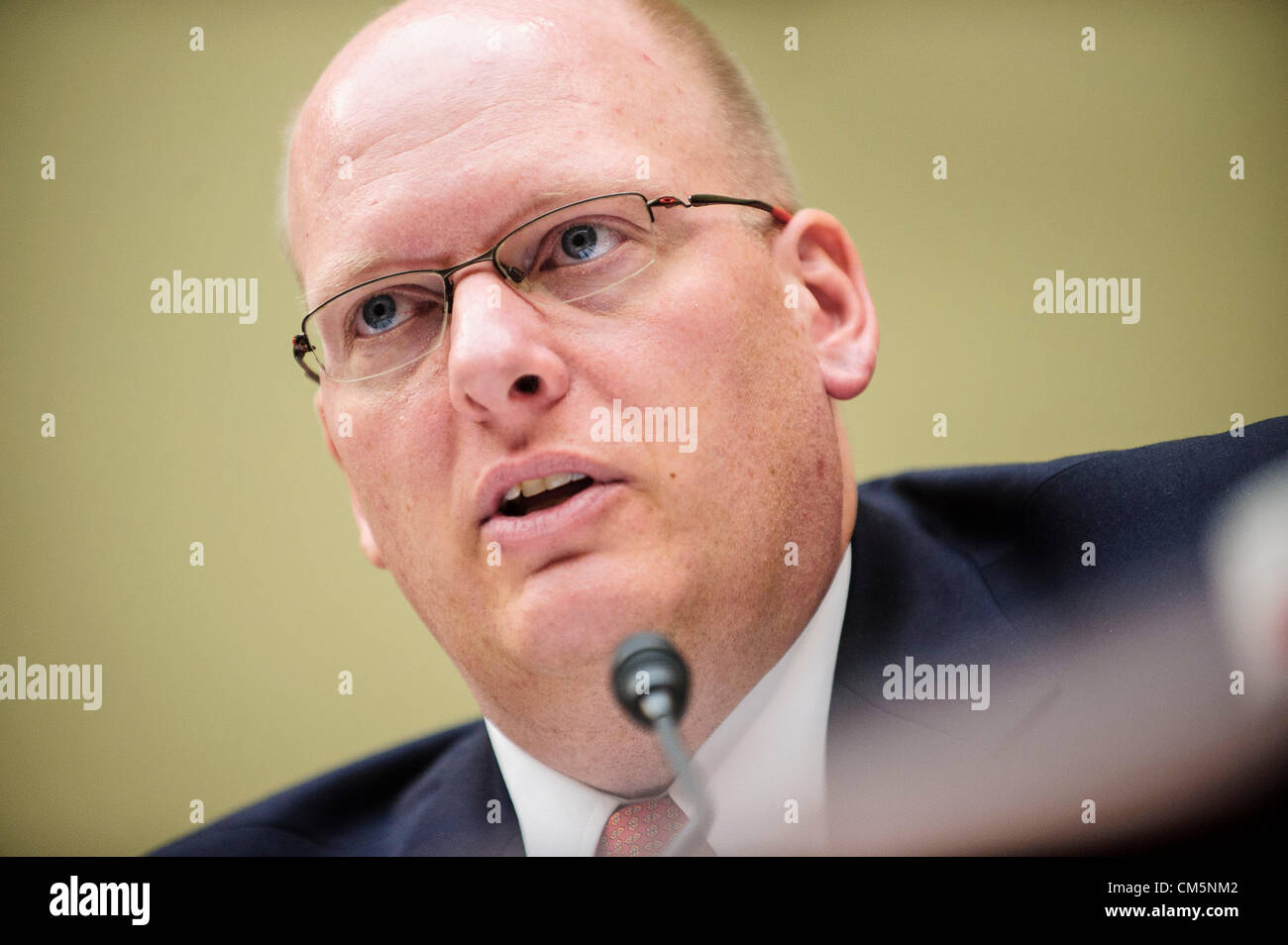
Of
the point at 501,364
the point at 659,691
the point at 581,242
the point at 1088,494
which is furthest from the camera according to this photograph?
the point at 1088,494

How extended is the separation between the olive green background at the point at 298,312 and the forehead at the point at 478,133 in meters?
0.28

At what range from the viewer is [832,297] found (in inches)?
54.6

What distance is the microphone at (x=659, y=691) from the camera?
3.34 ft

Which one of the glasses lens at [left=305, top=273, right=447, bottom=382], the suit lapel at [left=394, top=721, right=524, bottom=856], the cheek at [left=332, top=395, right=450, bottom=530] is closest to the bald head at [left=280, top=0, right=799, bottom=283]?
the glasses lens at [left=305, top=273, right=447, bottom=382]

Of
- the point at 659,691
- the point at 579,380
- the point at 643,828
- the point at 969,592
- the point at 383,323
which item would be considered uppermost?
the point at 383,323

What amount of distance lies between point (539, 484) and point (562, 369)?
139 millimetres

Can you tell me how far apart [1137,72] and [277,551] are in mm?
1532

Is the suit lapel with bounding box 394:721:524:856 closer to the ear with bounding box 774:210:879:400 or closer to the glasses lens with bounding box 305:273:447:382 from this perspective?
the glasses lens with bounding box 305:273:447:382

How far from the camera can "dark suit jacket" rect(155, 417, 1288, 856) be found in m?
1.31

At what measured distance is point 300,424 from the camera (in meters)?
1.65

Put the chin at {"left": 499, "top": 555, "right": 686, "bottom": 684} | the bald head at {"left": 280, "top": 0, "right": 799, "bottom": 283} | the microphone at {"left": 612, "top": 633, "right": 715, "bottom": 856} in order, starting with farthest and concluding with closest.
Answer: the bald head at {"left": 280, "top": 0, "right": 799, "bottom": 283}, the chin at {"left": 499, "top": 555, "right": 686, "bottom": 684}, the microphone at {"left": 612, "top": 633, "right": 715, "bottom": 856}

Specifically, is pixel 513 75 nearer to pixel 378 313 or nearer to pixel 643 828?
pixel 378 313

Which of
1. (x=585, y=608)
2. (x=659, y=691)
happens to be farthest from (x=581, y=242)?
(x=659, y=691)

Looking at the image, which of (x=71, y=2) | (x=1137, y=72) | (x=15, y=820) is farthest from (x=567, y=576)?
(x=71, y=2)
